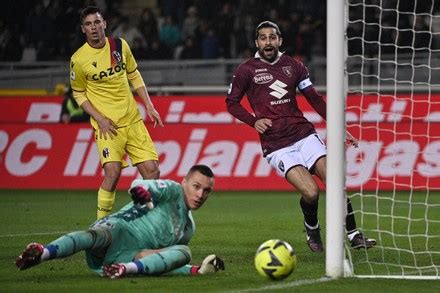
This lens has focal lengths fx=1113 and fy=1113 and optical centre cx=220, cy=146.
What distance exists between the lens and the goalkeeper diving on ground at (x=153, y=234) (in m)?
7.61

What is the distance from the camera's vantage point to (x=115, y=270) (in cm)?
762

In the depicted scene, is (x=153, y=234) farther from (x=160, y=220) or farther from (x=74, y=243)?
(x=74, y=243)

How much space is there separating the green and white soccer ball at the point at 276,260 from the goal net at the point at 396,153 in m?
0.76

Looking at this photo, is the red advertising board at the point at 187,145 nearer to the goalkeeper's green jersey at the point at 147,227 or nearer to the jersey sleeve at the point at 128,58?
the jersey sleeve at the point at 128,58

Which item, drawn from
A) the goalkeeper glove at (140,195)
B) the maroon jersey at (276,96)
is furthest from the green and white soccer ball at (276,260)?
the maroon jersey at (276,96)

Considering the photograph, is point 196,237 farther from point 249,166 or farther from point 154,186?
point 249,166

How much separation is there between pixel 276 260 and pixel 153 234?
3.13ft

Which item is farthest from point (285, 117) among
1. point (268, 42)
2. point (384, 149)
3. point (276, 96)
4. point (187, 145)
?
point (187, 145)

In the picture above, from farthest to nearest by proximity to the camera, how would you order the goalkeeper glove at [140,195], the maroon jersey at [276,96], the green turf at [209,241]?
the maroon jersey at [276,96] < the green turf at [209,241] < the goalkeeper glove at [140,195]

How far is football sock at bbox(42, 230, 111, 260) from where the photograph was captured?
7.35 meters

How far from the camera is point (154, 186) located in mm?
7574

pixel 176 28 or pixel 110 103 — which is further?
pixel 176 28

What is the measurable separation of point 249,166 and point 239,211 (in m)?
2.94

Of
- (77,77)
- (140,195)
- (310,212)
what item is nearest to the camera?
(140,195)
